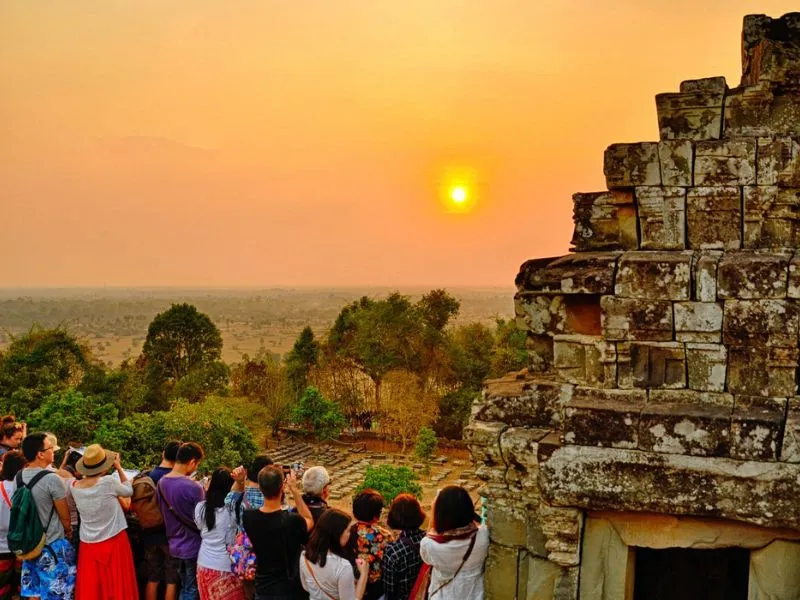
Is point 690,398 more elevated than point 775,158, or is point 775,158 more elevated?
point 775,158

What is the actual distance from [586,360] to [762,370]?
1073mm

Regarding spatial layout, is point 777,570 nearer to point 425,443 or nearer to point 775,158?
point 775,158

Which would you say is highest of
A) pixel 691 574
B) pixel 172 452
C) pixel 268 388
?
pixel 172 452

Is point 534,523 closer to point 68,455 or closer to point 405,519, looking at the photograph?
point 405,519

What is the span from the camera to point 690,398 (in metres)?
4.37

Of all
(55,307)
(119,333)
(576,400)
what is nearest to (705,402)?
(576,400)

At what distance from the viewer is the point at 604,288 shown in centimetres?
451

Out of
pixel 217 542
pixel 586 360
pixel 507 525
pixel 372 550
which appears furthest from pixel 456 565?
pixel 217 542

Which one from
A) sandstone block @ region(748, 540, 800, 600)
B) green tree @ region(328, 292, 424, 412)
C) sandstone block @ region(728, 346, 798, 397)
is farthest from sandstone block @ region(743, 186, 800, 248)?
green tree @ region(328, 292, 424, 412)

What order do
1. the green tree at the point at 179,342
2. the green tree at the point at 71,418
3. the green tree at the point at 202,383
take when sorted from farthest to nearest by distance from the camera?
the green tree at the point at 179,342, the green tree at the point at 202,383, the green tree at the point at 71,418

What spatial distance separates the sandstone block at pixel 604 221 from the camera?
15.5 feet

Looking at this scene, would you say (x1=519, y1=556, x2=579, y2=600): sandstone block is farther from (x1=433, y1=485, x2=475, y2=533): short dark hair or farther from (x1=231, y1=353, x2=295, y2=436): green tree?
(x1=231, y1=353, x2=295, y2=436): green tree

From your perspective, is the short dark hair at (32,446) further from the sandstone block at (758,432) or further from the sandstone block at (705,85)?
the sandstone block at (705,85)

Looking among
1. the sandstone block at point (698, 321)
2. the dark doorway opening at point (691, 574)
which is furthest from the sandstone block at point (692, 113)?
the dark doorway opening at point (691, 574)
